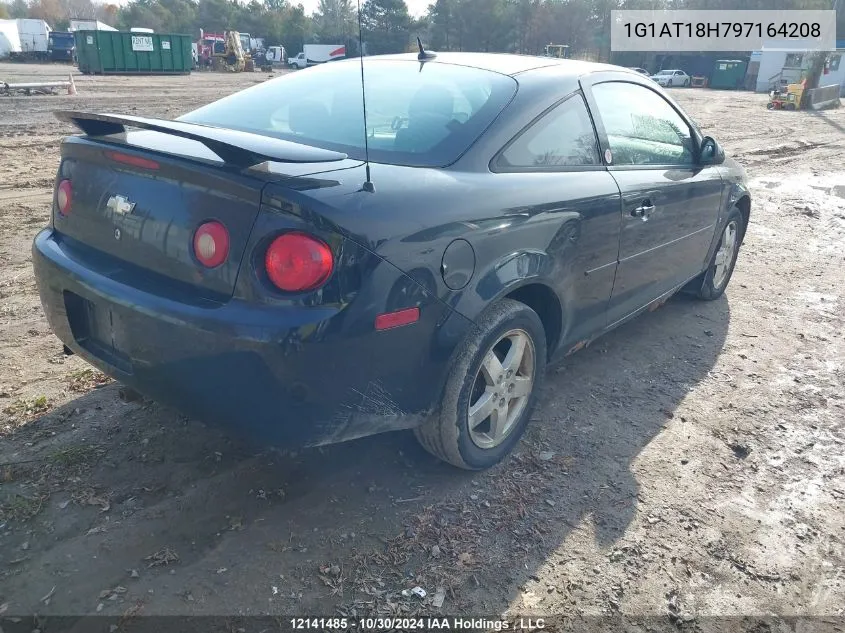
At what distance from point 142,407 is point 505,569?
6.36 ft

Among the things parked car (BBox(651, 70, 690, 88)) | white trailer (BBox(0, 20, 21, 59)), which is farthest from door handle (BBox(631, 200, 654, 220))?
white trailer (BBox(0, 20, 21, 59))

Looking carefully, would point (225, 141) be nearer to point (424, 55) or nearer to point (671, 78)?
point (424, 55)

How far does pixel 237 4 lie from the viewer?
6500 cm

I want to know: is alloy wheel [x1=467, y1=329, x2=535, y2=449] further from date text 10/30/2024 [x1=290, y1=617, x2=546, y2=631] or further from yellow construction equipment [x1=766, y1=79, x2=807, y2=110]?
yellow construction equipment [x1=766, y1=79, x2=807, y2=110]

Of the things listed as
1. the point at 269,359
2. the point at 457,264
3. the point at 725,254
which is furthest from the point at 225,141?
the point at 725,254

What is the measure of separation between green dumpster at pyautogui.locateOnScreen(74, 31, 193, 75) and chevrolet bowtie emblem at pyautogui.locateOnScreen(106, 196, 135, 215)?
35.1m

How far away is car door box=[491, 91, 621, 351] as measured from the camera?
281cm

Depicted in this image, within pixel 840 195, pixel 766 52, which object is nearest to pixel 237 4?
pixel 766 52

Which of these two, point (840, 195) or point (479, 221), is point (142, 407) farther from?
point (840, 195)

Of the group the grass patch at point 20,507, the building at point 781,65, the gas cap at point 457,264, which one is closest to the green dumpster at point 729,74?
the building at point 781,65

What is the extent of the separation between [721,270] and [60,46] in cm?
4880

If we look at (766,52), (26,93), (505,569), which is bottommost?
(505,569)

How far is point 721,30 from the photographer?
51.3m

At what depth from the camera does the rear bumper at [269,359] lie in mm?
2035
